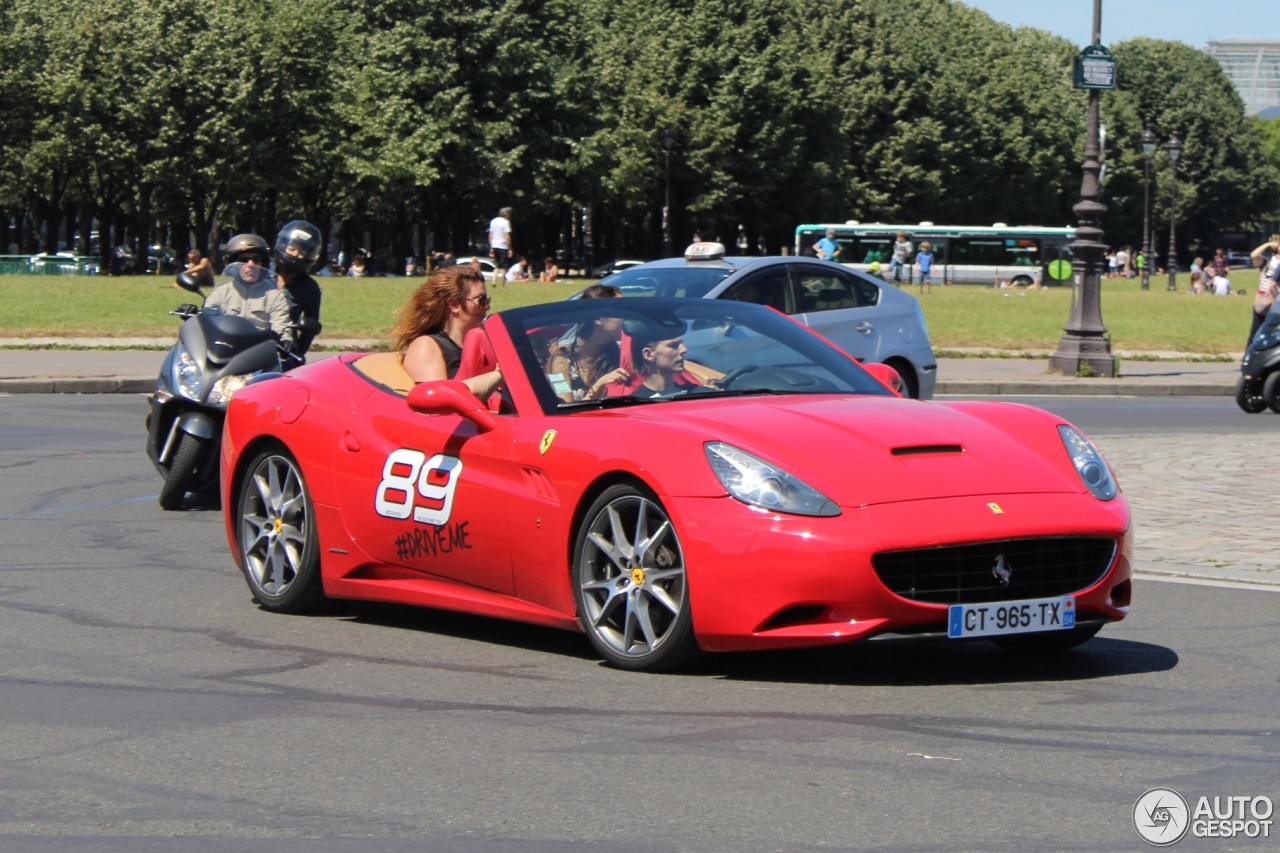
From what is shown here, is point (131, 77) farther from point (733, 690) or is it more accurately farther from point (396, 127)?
point (733, 690)

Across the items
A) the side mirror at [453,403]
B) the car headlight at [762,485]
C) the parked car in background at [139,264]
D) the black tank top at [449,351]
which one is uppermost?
the black tank top at [449,351]

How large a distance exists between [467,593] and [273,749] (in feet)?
6.13

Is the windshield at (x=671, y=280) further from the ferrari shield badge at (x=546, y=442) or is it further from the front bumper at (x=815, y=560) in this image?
the front bumper at (x=815, y=560)

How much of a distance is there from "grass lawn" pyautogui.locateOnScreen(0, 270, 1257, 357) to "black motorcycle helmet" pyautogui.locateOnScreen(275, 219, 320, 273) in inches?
444

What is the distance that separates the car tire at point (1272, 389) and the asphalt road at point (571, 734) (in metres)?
12.0

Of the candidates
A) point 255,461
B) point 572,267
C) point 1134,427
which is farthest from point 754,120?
point 255,461

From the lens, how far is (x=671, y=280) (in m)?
17.5

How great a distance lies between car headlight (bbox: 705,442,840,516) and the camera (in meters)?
6.54

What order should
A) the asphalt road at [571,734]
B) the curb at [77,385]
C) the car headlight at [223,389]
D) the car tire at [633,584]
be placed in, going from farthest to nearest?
the curb at [77,385] < the car headlight at [223,389] < the car tire at [633,584] < the asphalt road at [571,734]

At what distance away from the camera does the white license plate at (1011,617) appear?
258 inches

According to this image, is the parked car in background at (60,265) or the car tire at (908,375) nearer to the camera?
the car tire at (908,375)

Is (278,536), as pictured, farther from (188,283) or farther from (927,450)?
(188,283)

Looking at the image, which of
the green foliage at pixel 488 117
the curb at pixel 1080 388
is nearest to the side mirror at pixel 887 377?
the curb at pixel 1080 388

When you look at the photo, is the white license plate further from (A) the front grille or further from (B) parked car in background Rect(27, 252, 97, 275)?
(B) parked car in background Rect(27, 252, 97, 275)
